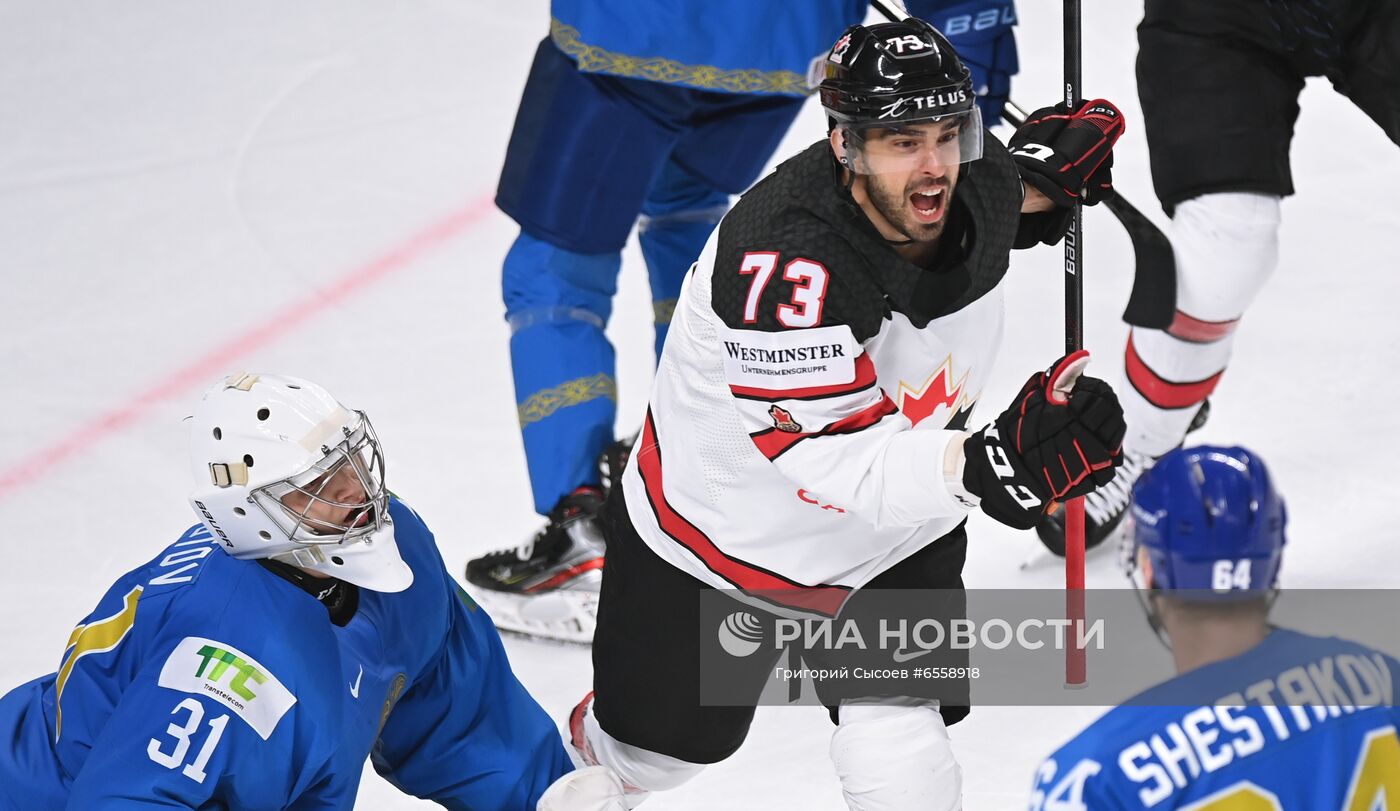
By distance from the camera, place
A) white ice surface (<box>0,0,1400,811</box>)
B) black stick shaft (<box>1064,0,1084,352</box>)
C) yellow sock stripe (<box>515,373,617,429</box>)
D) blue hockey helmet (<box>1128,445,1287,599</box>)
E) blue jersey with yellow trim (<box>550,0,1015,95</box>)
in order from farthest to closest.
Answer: white ice surface (<box>0,0,1400,811</box>), yellow sock stripe (<box>515,373,617,429</box>), blue jersey with yellow trim (<box>550,0,1015,95</box>), black stick shaft (<box>1064,0,1084,352</box>), blue hockey helmet (<box>1128,445,1287,599</box>)

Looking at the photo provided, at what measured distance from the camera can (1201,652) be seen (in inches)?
57.7

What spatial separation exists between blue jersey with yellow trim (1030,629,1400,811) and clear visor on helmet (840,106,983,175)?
0.81 m

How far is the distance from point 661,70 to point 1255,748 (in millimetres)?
1952

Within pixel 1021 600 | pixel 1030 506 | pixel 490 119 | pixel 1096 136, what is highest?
pixel 1096 136

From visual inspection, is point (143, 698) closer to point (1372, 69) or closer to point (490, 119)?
point (1372, 69)

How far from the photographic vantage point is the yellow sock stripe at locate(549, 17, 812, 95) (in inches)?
123

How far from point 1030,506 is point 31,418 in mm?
2648

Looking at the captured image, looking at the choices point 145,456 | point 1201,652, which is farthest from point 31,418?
point 1201,652

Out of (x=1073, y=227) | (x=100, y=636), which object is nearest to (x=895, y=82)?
(x=1073, y=227)

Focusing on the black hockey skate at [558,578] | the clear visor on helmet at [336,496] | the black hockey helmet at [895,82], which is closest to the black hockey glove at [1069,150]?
the black hockey helmet at [895,82]

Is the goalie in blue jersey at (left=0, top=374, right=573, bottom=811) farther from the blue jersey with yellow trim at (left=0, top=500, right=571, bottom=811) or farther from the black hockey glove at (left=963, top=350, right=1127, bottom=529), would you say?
the black hockey glove at (left=963, top=350, right=1127, bottom=529)

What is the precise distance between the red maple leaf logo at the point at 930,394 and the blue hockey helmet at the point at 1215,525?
819 mm

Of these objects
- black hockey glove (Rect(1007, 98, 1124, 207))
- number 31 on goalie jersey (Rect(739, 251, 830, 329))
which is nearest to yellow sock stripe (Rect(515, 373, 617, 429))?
black hockey glove (Rect(1007, 98, 1124, 207))

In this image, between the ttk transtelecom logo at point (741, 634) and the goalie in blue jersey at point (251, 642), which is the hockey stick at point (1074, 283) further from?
the goalie in blue jersey at point (251, 642)
